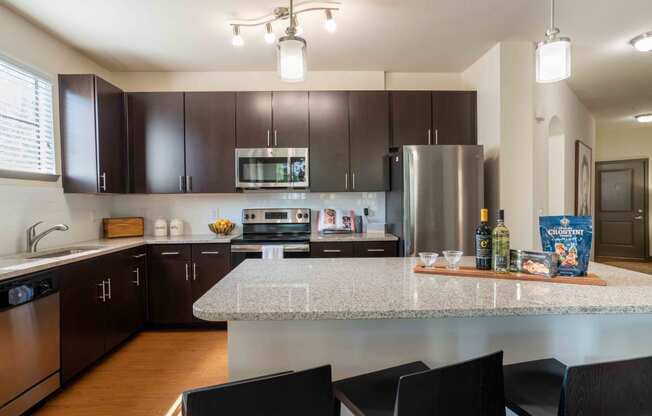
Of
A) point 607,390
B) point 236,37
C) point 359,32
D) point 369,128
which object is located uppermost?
point 359,32

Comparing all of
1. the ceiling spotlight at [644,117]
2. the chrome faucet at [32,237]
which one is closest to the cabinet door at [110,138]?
the chrome faucet at [32,237]

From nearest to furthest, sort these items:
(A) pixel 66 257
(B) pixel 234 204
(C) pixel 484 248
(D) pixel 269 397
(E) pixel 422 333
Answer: (D) pixel 269 397
(E) pixel 422 333
(C) pixel 484 248
(A) pixel 66 257
(B) pixel 234 204

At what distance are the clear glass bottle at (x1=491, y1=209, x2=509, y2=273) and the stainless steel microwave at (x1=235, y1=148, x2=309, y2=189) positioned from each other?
2.16 metres

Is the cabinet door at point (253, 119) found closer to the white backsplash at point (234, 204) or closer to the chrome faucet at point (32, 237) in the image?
the white backsplash at point (234, 204)

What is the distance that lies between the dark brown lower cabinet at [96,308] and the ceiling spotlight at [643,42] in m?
4.64

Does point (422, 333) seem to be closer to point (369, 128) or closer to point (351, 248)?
point (351, 248)

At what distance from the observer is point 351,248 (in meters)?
3.11

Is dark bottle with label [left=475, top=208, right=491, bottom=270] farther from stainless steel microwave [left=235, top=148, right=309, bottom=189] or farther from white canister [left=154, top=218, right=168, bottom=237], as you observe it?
white canister [left=154, top=218, right=168, bottom=237]

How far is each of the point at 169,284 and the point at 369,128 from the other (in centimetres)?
239

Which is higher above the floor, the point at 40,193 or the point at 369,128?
the point at 369,128

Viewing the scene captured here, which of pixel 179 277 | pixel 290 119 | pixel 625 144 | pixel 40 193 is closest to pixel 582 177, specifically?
pixel 625 144

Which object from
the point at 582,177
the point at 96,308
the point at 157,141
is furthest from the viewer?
the point at 582,177

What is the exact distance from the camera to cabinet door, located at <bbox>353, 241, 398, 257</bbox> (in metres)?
3.11

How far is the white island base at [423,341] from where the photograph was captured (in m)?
1.23
